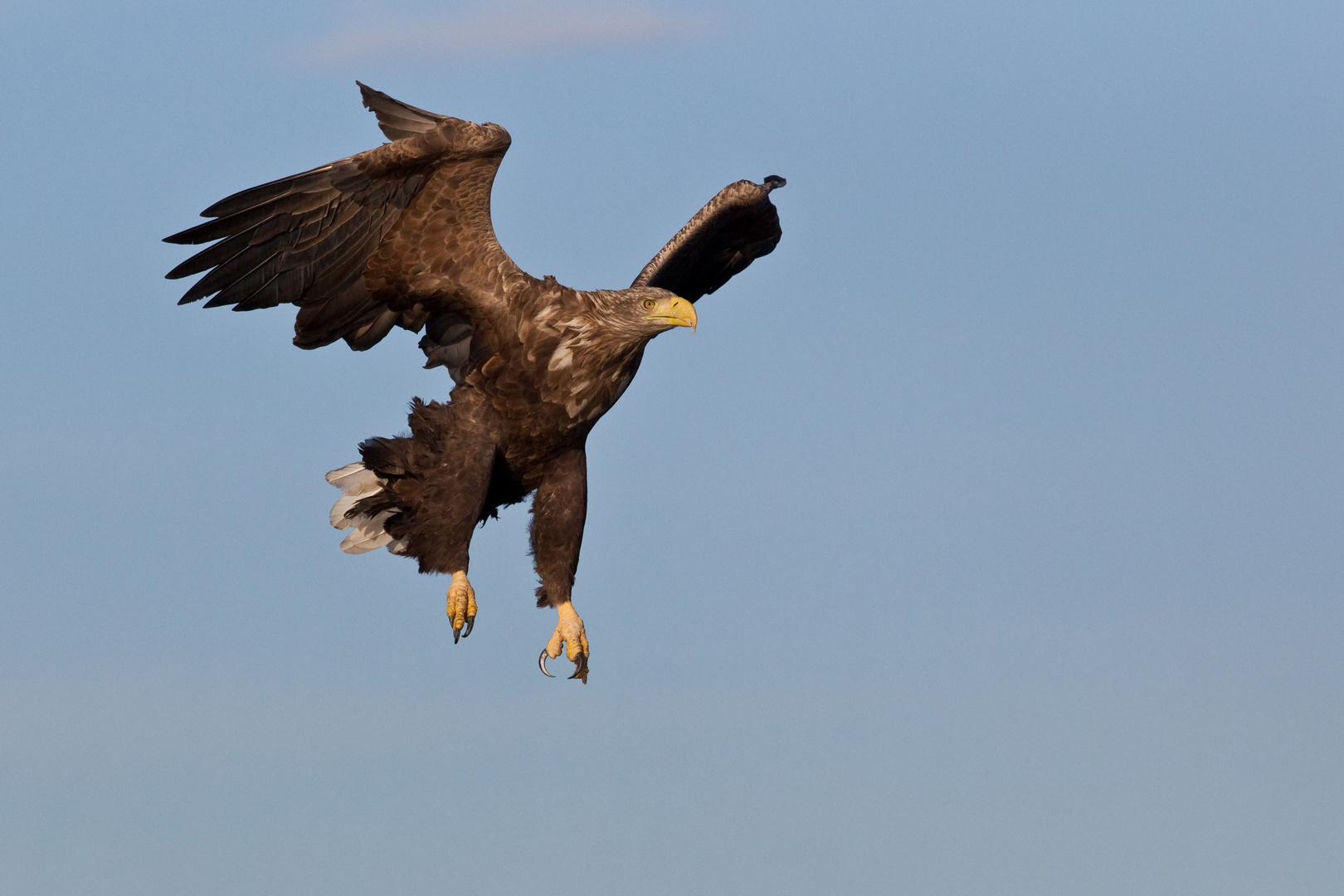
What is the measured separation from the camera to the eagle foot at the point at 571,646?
1148cm

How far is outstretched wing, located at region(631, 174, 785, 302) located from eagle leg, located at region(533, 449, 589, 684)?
1672mm

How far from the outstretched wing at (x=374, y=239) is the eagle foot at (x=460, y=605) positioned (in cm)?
144

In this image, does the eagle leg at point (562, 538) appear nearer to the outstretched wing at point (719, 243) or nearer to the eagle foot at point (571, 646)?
the eagle foot at point (571, 646)

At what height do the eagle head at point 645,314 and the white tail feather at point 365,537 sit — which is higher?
the eagle head at point 645,314

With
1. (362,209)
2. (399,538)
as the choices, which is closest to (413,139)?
(362,209)

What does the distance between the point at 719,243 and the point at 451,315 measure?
8.41 ft

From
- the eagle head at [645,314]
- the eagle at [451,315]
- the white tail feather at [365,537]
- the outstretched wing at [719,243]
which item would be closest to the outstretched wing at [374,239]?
the eagle at [451,315]

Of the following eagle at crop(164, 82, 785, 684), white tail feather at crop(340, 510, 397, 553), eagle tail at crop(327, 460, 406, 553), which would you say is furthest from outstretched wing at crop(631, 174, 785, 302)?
white tail feather at crop(340, 510, 397, 553)

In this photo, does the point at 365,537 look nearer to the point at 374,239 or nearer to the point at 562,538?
the point at 562,538

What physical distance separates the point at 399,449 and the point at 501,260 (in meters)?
1.18

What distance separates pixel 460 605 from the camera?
11.1 meters

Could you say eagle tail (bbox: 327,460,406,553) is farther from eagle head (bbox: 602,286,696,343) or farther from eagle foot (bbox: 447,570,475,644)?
eagle head (bbox: 602,286,696,343)

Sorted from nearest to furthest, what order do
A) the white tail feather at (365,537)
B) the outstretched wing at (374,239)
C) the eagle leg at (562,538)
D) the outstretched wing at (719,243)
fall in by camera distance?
the outstretched wing at (374,239)
the eagle leg at (562,538)
the white tail feather at (365,537)
the outstretched wing at (719,243)

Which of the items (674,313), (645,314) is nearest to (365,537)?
(645,314)
